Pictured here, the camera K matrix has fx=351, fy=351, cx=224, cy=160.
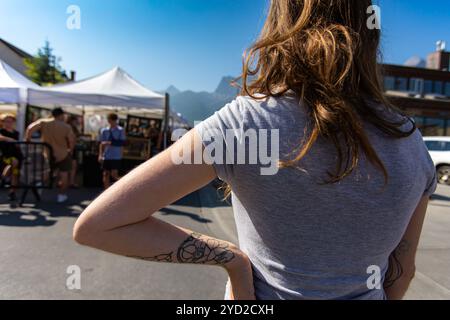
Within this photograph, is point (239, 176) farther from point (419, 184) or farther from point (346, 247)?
point (419, 184)

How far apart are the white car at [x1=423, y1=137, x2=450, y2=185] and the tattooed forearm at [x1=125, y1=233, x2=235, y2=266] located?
14.6 metres

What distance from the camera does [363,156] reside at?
83 centimetres

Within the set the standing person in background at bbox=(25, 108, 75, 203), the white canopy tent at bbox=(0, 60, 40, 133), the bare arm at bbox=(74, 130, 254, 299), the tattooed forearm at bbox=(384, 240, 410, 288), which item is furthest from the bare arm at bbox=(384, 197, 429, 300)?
the white canopy tent at bbox=(0, 60, 40, 133)

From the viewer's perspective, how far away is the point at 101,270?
3.78m

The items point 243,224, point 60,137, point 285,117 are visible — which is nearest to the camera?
point 285,117

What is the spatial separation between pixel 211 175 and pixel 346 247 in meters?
0.38

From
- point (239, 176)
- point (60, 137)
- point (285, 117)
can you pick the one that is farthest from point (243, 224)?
point (60, 137)

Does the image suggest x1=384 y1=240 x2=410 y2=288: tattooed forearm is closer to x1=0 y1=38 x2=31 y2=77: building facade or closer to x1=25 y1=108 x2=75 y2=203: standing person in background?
x1=25 y1=108 x2=75 y2=203: standing person in background

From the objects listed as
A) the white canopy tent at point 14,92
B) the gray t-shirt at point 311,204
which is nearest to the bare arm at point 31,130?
the white canopy tent at point 14,92

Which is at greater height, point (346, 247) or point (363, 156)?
point (363, 156)

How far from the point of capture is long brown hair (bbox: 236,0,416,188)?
813 mm

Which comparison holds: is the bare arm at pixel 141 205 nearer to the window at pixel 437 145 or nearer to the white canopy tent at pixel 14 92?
the white canopy tent at pixel 14 92

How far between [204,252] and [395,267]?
65 centimetres

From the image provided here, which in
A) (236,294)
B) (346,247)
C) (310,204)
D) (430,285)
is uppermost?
(310,204)
